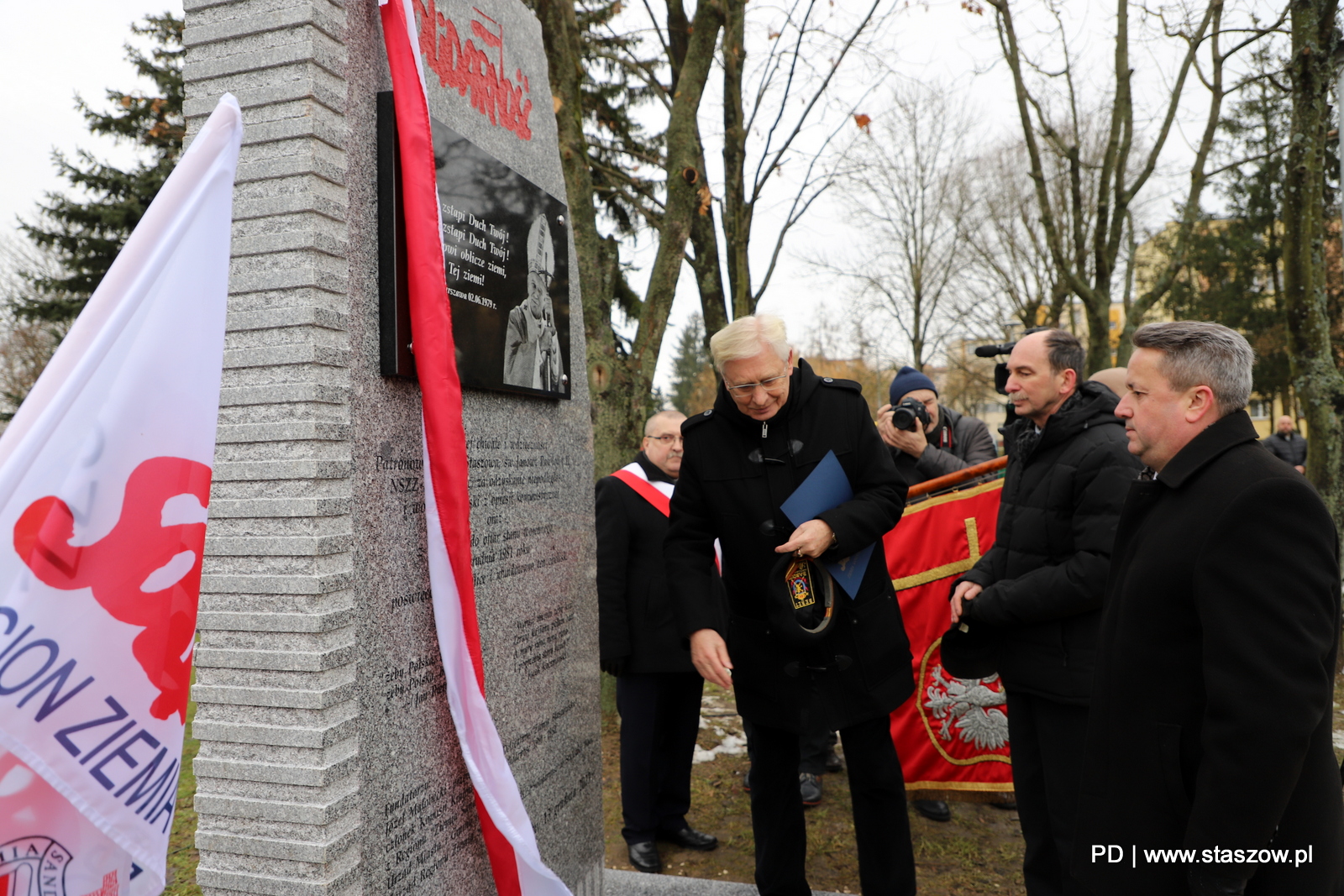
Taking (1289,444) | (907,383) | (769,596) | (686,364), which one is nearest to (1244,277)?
(1289,444)

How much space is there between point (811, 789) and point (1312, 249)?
233 inches

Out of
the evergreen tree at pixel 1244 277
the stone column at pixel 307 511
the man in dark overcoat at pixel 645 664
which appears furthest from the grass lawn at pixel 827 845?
the evergreen tree at pixel 1244 277

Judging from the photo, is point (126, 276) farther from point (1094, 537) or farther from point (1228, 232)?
point (1228, 232)

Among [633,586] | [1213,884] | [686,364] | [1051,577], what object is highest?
[686,364]

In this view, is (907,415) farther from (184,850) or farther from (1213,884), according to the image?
(184,850)

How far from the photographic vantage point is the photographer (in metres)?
4.74

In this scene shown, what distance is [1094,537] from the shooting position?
2.76 m

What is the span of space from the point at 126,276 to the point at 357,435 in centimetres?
86

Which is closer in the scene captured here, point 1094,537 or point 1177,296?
point 1094,537

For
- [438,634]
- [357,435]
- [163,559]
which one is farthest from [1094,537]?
[163,559]

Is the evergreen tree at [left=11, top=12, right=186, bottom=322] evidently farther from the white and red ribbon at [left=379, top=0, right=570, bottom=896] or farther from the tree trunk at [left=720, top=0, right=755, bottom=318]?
the white and red ribbon at [left=379, top=0, right=570, bottom=896]

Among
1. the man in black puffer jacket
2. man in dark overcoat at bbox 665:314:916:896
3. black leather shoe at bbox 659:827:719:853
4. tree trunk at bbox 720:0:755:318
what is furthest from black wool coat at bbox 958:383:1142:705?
tree trunk at bbox 720:0:755:318

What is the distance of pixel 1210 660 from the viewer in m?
1.79

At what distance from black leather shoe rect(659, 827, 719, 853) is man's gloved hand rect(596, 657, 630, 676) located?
0.81m
